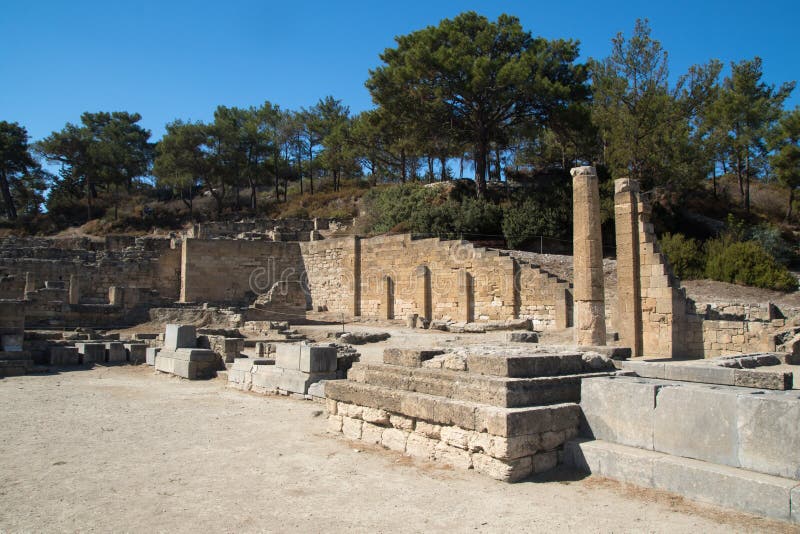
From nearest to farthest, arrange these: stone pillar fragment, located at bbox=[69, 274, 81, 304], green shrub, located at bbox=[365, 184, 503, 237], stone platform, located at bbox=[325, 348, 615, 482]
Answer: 1. stone platform, located at bbox=[325, 348, 615, 482]
2. stone pillar fragment, located at bbox=[69, 274, 81, 304]
3. green shrub, located at bbox=[365, 184, 503, 237]

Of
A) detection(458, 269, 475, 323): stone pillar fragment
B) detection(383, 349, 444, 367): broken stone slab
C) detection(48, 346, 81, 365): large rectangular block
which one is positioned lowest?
detection(48, 346, 81, 365): large rectangular block

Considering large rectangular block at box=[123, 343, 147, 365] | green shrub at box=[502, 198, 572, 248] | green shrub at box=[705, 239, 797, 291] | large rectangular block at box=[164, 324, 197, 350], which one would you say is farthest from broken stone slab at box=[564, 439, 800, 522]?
green shrub at box=[502, 198, 572, 248]

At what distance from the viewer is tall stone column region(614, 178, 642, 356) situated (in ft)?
40.2

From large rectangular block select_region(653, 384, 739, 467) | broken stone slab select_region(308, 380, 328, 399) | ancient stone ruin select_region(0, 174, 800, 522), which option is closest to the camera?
large rectangular block select_region(653, 384, 739, 467)

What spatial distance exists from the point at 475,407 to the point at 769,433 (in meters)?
2.23

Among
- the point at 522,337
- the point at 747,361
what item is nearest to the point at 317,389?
the point at 747,361

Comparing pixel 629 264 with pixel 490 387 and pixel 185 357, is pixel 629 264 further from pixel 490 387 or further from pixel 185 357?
pixel 185 357

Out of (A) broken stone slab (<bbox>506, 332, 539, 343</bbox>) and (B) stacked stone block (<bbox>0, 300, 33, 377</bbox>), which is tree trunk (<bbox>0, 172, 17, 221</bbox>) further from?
(A) broken stone slab (<bbox>506, 332, 539, 343</bbox>)

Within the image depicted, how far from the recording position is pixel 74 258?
26641 mm

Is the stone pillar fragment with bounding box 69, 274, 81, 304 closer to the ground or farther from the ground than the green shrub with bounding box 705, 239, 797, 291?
closer to the ground

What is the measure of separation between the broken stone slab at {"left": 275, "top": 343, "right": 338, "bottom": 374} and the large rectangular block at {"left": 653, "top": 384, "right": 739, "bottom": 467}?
5.60 metres

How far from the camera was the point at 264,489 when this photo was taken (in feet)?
17.4

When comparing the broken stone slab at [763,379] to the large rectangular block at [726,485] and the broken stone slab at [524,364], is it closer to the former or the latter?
the large rectangular block at [726,485]

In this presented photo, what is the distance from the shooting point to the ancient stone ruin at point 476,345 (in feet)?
16.3
